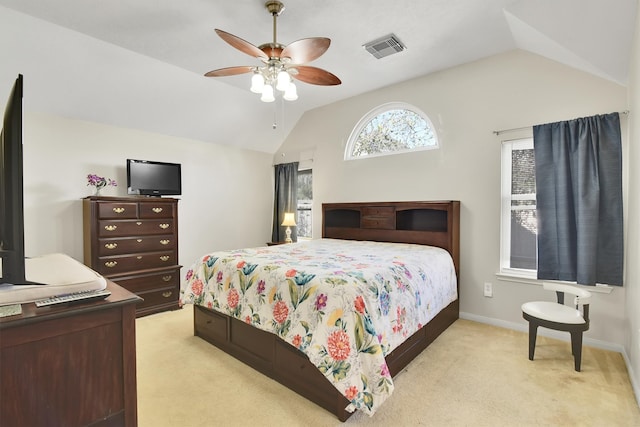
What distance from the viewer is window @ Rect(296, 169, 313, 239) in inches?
207

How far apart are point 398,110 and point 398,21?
1.55m

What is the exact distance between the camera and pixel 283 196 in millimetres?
5516

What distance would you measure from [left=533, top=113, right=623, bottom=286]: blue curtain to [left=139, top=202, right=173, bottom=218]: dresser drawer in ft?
13.6

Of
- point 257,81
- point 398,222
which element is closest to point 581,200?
point 398,222

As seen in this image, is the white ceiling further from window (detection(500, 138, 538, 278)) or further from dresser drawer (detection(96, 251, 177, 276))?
dresser drawer (detection(96, 251, 177, 276))

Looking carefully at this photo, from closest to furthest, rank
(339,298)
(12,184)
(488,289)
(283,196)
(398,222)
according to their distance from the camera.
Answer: (12,184), (339,298), (488,289), (398,222), (283,196)

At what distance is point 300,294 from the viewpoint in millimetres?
2033

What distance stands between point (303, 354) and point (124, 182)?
132 inches

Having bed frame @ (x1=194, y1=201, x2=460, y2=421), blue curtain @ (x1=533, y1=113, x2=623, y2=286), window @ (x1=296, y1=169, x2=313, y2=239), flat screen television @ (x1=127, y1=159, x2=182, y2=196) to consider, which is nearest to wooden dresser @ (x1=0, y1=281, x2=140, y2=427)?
bed frame @ (x1=194, y1=201, x2=460, y2=421)

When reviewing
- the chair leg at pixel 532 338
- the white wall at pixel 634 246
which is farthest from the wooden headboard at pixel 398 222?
the white wall at pixel 634 246

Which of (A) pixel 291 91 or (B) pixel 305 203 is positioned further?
(B) pixel 305 203

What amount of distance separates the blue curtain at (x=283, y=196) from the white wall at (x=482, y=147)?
57.1 inches

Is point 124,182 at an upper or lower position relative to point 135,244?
upper

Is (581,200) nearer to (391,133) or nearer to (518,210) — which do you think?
(518,210)
